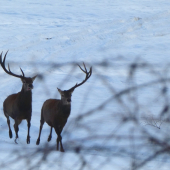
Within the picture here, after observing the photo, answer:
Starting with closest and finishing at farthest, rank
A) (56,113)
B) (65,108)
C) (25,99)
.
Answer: (65,108) < (56,113) < (25,99)

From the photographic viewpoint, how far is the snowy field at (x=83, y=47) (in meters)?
9.94

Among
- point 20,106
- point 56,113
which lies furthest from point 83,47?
point 56,113

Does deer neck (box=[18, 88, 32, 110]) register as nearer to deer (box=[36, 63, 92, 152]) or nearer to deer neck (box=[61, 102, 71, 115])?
deer (box=[36, 63, 92, 152])

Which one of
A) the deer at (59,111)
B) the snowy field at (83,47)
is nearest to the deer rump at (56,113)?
the deer at (59,111)

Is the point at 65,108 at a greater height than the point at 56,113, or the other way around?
the point at 65,108

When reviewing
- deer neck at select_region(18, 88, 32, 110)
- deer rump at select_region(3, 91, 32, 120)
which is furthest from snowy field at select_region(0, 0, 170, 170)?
deer neck at select_region(18, 88, 32, 110)

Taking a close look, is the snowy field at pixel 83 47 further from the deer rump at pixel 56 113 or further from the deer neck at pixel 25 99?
the deer rump at pixel 56 113

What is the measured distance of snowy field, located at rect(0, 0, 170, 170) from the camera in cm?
994

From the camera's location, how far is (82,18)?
22656 millimetres

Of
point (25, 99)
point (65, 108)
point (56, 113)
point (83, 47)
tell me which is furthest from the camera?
point (83, 47)

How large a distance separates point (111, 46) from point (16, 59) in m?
4.76

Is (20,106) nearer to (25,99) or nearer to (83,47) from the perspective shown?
(25,99)

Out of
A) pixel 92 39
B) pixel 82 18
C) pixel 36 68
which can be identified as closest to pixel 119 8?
pixel 82 18

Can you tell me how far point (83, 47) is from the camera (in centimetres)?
1680
